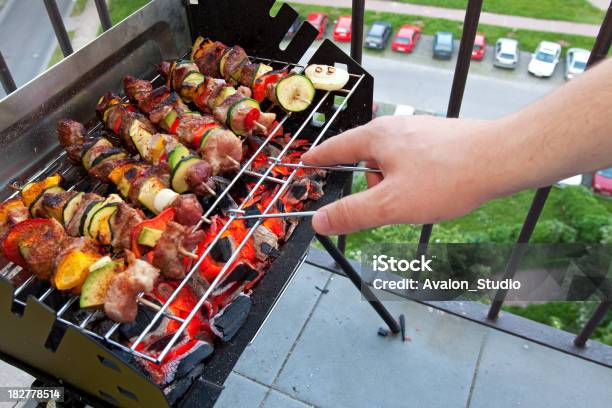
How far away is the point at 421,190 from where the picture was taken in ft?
4.34

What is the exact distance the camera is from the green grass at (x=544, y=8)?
13.1 metres

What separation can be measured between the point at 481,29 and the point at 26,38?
1200 cm

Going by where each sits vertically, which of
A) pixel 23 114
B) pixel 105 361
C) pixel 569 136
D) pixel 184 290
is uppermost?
pixel 569 136

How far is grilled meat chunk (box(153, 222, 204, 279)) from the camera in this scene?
64.7 inches

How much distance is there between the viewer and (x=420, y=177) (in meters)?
1.33

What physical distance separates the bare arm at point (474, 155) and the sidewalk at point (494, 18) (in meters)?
12.2

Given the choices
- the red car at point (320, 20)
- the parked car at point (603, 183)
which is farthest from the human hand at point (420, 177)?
the red car at point (320, 20)

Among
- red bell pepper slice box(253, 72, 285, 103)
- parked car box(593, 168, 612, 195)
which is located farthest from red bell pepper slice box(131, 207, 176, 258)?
parked car box(593, 168, 612, 195)

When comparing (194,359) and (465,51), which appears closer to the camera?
(194,359)

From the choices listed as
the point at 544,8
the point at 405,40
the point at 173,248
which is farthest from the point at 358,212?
the point at 544,8

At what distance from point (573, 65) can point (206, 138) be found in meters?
11.8

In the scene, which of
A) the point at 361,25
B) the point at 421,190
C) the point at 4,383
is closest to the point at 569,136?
the point at 421,190

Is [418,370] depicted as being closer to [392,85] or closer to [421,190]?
[421,190]

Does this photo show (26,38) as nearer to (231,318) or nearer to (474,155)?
(231,318)
